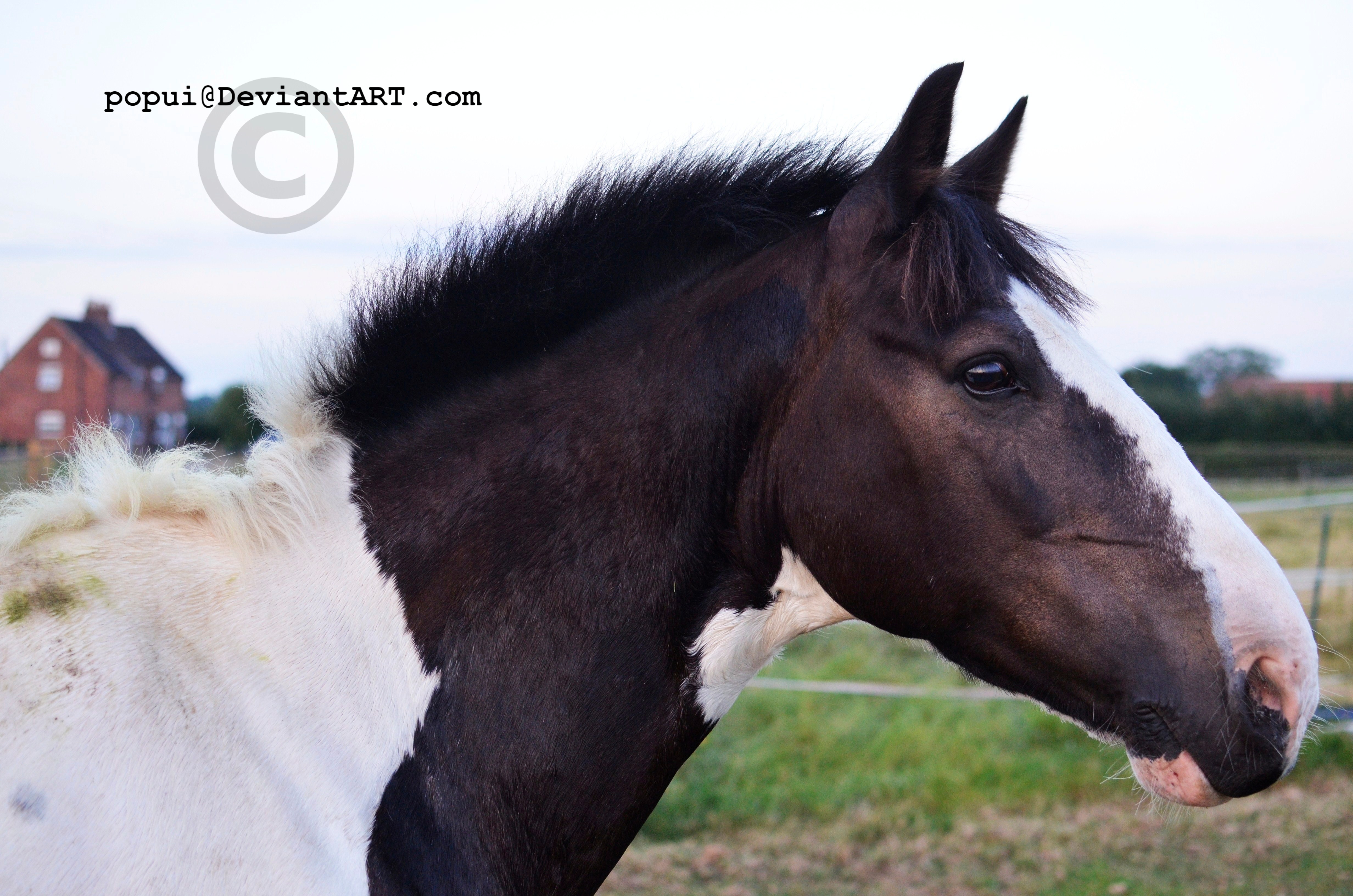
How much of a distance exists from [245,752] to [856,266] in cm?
142

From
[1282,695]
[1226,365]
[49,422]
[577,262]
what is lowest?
[1226,365]

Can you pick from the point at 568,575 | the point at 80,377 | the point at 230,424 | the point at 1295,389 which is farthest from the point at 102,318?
the point at 1295,389

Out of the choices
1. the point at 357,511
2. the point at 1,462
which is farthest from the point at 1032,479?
the point at 1,462

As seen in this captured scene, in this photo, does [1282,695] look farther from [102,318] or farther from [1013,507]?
[102,318]

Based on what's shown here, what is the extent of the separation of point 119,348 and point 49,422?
2.82m

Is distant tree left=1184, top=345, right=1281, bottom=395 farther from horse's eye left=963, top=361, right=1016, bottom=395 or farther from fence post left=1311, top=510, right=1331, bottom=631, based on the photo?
horse's eye left=963, top=361, right=1016, bottom=395

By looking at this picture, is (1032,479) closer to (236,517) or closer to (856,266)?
(856,266)

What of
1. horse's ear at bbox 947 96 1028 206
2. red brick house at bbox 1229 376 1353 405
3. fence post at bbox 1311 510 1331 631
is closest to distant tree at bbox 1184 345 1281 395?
red brick house at bbox 1229 376 1353 405

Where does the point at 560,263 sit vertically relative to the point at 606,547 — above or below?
above

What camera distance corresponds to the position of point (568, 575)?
1.79 m

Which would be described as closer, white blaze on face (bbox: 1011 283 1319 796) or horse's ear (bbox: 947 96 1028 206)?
white blaze on face (bbox: 1011 283 1319 796)

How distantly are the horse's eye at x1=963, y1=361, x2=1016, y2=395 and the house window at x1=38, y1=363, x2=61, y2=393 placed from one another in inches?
701

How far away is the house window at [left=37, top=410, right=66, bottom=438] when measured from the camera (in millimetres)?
14750

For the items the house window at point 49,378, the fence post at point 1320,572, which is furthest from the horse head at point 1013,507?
the house window at point 49,378
